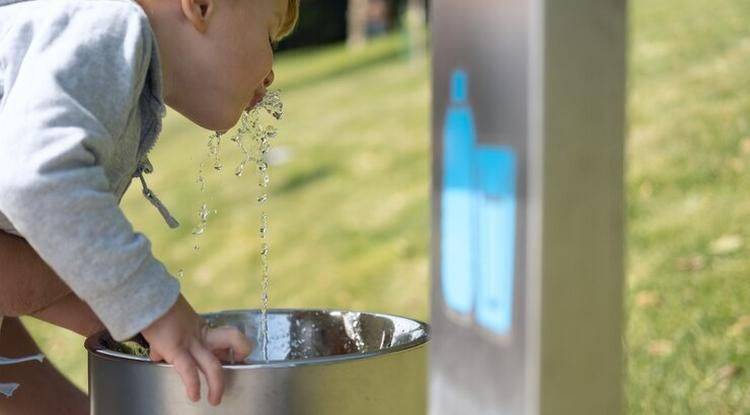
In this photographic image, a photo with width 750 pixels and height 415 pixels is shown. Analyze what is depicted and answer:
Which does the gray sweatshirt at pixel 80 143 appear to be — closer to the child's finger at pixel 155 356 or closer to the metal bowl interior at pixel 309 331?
the child's finger at pixel 155 356

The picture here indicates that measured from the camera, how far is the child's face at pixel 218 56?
182cm

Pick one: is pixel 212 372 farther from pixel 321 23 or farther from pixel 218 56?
pixel 321 23

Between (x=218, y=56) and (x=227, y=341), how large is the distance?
451 mm

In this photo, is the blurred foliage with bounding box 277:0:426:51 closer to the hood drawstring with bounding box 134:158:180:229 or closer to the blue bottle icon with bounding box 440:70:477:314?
the hood drawstring with bounding box 134:158:180:229

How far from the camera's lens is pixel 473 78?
1486 millimetres

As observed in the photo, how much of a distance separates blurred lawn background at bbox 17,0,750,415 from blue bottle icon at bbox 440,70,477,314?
5.46 feet

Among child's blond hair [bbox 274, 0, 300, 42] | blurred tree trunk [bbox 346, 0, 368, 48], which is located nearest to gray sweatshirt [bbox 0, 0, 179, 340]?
child's blond hair [bbox 274, 0, 300, 42]

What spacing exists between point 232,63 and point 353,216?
3822 millimetres

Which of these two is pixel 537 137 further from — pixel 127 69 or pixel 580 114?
pixel 127 69

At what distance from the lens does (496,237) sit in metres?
1.46

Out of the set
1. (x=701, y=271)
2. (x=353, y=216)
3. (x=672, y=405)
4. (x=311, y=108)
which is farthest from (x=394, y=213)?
(x=311, y=108)

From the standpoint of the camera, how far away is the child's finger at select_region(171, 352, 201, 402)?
160 centimetres

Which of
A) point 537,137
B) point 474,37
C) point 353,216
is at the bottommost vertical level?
point 353,216

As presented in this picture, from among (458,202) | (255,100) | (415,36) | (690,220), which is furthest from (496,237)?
(415,36)
